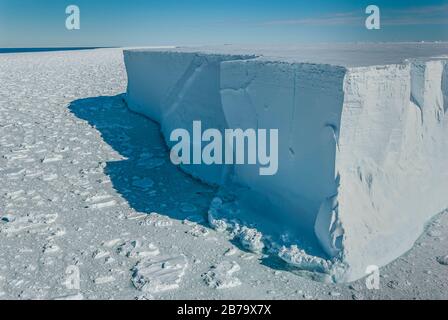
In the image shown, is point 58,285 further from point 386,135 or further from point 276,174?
point 386,135

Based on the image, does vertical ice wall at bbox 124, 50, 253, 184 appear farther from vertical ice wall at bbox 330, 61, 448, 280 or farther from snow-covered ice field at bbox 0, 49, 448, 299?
vertical ice wall at bbox 330, 61, 448, 280

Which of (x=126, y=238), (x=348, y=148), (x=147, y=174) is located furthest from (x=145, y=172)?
(x=348, y=148)

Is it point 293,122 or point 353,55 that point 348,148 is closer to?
point 293,122

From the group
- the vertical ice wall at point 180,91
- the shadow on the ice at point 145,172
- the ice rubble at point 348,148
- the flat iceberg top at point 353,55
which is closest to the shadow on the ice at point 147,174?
the shadow on the ice at point 145,172

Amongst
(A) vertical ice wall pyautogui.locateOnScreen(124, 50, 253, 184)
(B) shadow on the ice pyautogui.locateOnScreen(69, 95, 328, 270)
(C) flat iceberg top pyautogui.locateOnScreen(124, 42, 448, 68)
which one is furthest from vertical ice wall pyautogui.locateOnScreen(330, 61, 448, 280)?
(A) vertical ice wall pyautogui.locateOnScreen(124, 50, 253, 184)

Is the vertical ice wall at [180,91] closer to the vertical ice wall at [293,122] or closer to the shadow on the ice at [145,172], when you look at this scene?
the shadow on the ice at [145,172]

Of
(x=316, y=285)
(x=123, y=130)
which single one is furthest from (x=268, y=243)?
(x=123, y=130)
